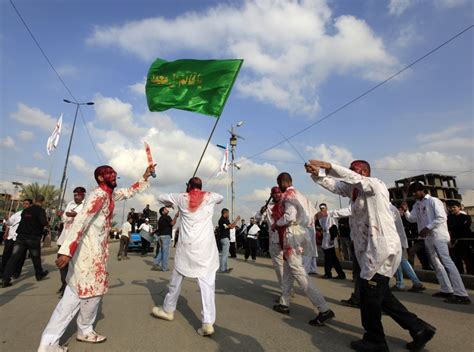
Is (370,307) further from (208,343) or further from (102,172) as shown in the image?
(102,172)

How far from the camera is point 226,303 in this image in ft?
18.2

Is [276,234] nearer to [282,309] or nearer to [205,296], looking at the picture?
[282,309]

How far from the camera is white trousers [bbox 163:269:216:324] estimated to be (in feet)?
12.8

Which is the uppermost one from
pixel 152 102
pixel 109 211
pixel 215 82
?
pixel 215 82

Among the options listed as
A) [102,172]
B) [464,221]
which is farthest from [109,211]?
[464,221]

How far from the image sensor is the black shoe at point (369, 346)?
3215 mm

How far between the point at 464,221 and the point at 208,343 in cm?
742

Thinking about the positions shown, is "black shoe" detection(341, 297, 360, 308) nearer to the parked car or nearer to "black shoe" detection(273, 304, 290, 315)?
"black shoe" detection(273, 304, 290, 315)

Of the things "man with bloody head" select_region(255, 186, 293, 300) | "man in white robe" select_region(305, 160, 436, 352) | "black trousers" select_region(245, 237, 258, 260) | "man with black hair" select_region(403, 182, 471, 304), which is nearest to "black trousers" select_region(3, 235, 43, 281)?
"man with bloody head" select_region(255, 186, 293, 300)

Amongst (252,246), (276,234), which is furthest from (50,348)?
(252,246)

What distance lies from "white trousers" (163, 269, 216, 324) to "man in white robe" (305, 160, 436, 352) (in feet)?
5.36

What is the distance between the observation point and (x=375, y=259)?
3.31 m

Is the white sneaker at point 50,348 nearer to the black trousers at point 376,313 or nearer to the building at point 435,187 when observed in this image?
the black trousers at point 376,313

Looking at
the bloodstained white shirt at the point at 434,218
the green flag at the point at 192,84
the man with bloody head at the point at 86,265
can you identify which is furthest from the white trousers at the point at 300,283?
the green flag at the point at 192,84
